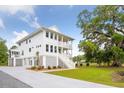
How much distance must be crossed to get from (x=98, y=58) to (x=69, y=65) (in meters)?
4.27

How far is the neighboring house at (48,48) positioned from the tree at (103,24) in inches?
143

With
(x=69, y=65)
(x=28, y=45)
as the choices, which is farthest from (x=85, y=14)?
(x=28, y=45)

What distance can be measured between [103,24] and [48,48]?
7.64 m

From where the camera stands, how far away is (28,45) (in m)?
32.0

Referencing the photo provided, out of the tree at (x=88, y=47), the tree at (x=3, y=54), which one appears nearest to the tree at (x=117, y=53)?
the tree at (x=88, y=47)

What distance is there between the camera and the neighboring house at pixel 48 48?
26844 millimetres

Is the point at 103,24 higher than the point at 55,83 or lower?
higher

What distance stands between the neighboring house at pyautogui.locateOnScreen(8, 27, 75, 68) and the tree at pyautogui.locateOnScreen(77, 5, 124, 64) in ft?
11.9

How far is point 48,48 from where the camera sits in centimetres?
2722

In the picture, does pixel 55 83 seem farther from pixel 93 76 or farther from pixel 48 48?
pixel 48 48

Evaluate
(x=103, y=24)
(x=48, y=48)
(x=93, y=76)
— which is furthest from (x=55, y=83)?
(x=103, y=24)

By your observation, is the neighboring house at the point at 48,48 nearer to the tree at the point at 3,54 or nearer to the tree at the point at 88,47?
the tree at the point at 88,47

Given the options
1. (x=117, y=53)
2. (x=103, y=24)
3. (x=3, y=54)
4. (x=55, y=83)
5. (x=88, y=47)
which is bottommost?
(x=55, y=83)
